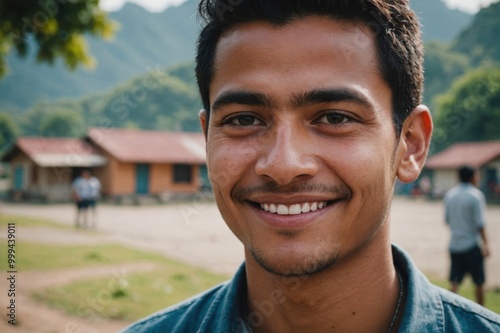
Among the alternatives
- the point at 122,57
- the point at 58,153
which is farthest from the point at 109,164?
the point at 122,57

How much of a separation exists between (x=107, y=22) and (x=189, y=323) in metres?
5.70

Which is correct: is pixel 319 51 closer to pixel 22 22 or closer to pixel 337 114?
pixel 337 114

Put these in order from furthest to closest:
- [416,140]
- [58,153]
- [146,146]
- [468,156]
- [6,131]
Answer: [6,131]
[468,156]
[146,146]
[58,153]
[416,140]

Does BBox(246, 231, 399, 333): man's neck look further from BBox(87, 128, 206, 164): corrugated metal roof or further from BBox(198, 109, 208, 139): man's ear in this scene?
BBox(87, 128, 206, 164): corrugated metal roof

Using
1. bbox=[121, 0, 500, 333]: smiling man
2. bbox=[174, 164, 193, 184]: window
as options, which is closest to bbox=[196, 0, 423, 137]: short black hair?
bbox=[121, 0, 500, 333]: smiling man

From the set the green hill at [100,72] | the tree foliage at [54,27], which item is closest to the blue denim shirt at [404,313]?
the tree foliage at [54,27]

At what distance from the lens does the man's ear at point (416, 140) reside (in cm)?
191

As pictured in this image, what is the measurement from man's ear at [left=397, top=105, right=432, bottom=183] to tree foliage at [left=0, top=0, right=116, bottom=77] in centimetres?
538

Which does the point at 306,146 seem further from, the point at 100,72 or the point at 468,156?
the point at 100,72

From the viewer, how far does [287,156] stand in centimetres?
160

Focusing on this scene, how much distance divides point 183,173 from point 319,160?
96.0 ft

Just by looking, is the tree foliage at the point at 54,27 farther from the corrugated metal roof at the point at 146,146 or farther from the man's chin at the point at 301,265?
the corrugated metal roof at the point at 146,146

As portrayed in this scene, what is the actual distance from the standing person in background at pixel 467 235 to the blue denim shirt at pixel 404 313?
4818mm

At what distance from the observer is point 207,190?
30875 millimetres
